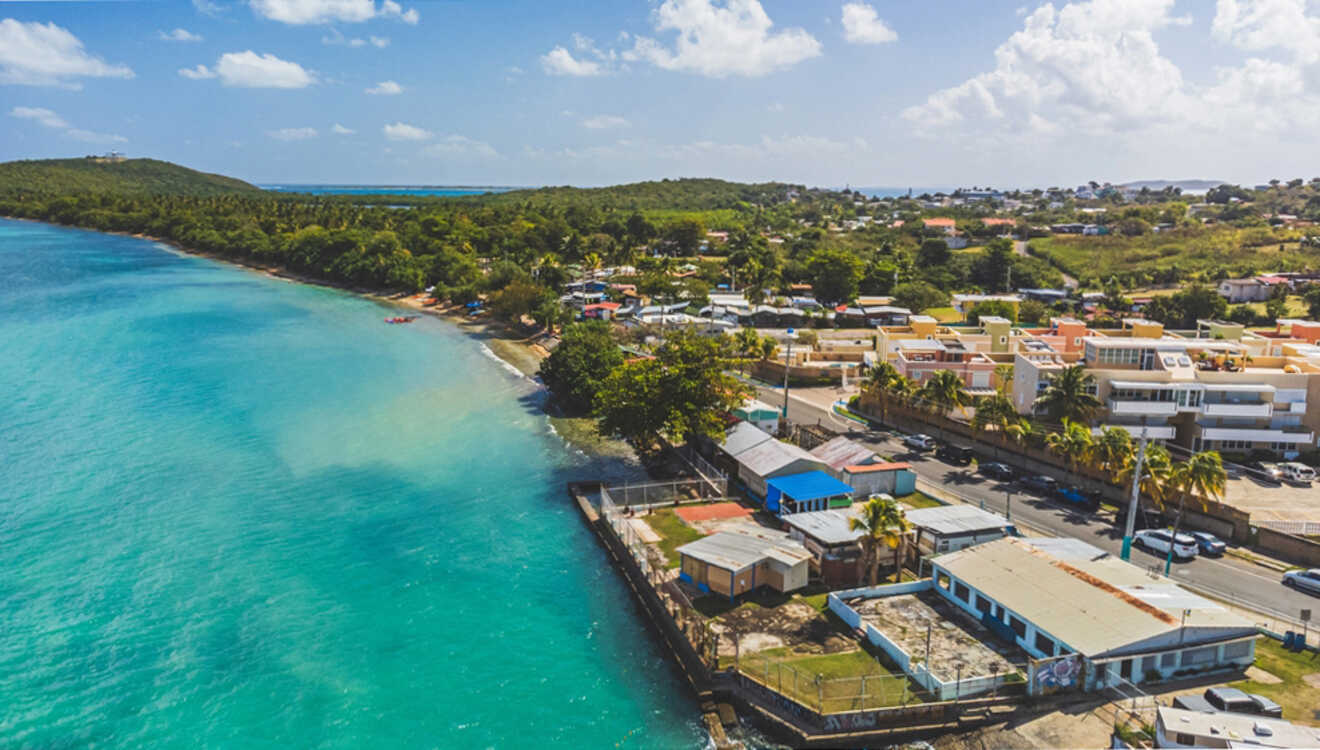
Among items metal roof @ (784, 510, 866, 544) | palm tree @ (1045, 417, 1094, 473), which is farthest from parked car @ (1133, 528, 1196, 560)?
metal roof @ (784, 510, 866, 544)

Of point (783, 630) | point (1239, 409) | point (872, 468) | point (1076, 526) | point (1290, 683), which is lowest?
point (783, 630)

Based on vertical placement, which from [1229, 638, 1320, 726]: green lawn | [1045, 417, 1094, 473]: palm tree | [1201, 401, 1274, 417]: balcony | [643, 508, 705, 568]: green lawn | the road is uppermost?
[1201, 401, 1274, 417]: balcony

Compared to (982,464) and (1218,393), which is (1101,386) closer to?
(1218,393)

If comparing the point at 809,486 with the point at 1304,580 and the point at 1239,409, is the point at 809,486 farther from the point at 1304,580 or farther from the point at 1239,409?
the point at 1239,409

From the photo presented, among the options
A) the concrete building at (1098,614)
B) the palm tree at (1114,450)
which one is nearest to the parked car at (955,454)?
the palm tree at (1114,450)

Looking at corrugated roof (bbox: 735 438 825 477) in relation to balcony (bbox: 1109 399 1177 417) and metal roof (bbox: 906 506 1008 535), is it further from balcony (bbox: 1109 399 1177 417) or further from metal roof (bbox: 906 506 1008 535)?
balcony (bbox: 1109 399 1177 417)

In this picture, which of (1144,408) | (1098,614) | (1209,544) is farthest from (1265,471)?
(1098,614)
